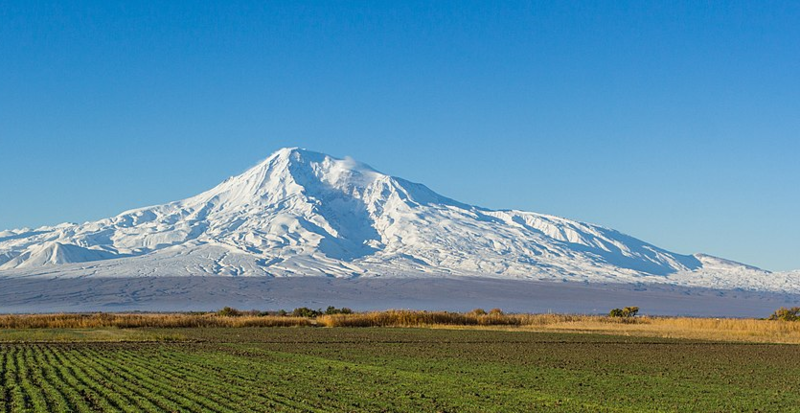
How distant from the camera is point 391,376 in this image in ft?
80.6

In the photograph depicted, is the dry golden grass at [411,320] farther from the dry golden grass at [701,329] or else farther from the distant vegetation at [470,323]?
the dry golden grass at [701,329]

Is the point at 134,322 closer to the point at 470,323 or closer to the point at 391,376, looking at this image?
the point at 470,323

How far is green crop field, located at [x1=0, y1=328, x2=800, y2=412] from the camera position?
765 inches

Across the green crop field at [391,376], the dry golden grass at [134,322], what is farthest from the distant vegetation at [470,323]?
the green crop field at [391,376]

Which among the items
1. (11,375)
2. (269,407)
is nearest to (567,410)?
(269,407)

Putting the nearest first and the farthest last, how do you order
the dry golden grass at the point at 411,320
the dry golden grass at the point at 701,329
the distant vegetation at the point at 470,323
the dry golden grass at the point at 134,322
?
the dry golden grass at the point at 701,329, the distant vegetation at the point at 470,323, the dry golden grass at the point at 134,322, the dry golden grass at the point at 411,320

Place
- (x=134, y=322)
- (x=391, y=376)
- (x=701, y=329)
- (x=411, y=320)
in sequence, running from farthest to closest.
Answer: (x=411, y=320) < (x=134, y=322) < (x=701, y=329) < (x=391, y=376)

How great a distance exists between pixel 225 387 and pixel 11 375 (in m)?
6.24

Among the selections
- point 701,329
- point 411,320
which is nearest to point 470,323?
point 411,320

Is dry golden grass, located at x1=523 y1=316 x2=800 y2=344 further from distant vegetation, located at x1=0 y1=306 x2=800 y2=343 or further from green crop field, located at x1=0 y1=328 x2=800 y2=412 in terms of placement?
green crop field, located at x1=0 y1=328 x2=800 y2=412

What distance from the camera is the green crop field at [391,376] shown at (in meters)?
19.4

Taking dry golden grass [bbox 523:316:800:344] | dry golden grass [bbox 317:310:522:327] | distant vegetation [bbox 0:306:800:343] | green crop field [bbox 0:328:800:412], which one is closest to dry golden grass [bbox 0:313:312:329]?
distant vegetation [bbox 0:306:800:343]

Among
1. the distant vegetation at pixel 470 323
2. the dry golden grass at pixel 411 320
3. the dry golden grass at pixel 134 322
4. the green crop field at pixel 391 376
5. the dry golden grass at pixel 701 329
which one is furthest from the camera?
the dry golden grass at pixel 411 320

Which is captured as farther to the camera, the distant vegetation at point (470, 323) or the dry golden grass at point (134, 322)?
the dry golden grass at point (134, 322)
